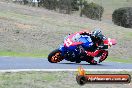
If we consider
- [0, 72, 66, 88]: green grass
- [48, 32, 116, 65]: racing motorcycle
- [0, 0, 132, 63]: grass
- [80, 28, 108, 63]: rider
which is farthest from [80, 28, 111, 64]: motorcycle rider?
[0, 0, 132, 63]: grass

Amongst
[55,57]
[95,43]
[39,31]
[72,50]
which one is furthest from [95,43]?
[39,31]

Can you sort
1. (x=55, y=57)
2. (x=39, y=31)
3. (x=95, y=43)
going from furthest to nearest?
1. (x=39, y=31)
2. (x=95, y=43)
3. (x=55, y=57)

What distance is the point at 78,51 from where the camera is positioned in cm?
1648

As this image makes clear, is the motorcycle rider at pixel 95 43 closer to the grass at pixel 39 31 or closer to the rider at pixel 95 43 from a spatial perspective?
the rider at pixel 95 43

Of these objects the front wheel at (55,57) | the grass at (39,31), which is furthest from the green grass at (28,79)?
the grass at (39,31)

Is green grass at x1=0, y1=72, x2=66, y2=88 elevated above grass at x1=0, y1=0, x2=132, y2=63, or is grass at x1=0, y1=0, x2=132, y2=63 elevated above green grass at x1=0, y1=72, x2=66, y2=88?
green grass at x1=0, y1=72, x2=66, y2=88

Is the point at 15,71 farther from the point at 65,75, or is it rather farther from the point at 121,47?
the point at 121,47

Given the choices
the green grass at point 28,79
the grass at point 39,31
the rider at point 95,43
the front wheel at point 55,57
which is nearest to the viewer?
the green grass at point 28,79

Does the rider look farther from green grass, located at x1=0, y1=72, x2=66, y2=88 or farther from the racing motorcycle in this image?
green grass, located at x1=0, y1=72, x2=66, y2=88

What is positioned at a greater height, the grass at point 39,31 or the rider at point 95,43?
the rider at point 95,43

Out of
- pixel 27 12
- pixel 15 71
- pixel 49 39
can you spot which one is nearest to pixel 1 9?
pixel 27 12

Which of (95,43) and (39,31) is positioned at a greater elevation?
(95,43)

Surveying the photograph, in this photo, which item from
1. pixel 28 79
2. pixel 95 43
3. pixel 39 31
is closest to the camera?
pixel 28 79

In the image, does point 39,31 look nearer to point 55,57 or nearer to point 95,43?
point 95,43
